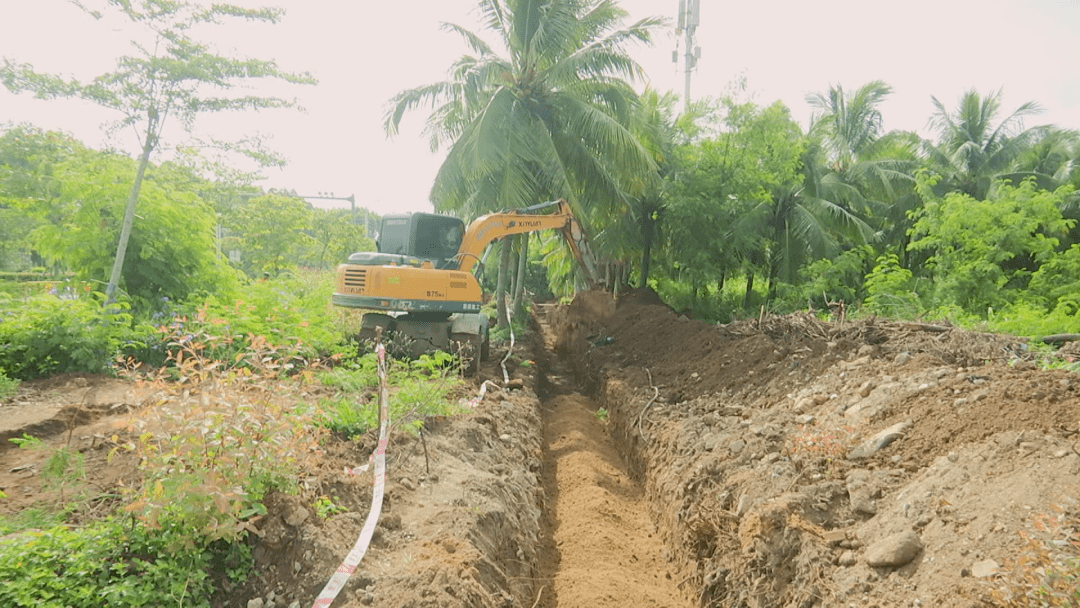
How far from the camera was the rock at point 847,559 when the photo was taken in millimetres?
3618

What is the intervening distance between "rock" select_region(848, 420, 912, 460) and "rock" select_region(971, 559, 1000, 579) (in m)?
1.70

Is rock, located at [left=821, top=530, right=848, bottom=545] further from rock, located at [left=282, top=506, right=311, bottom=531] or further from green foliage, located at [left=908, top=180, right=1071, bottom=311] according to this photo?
green foliage, located at [left=908, top=180, right=1071, bottom=311]

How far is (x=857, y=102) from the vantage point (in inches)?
1092

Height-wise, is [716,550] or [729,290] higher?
[729,290]

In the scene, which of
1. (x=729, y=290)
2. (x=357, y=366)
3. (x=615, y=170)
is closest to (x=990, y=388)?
(x=357, y=366)

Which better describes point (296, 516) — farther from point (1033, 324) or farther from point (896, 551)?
point (1033, 324)

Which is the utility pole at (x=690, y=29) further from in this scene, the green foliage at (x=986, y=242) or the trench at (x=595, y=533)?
the trench at (x=595, y=533)

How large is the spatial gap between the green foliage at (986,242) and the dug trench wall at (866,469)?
7532 mm

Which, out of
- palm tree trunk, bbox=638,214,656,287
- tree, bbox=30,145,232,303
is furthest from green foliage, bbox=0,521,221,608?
palm tree trunk, bbox=638,214,656,287

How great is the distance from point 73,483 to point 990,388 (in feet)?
20.9

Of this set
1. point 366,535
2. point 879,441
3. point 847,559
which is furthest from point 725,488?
point 366,535

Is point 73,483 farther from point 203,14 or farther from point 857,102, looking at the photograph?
point 857,102

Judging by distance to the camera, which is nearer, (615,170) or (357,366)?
(357,366)

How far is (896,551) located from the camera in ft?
11.1
